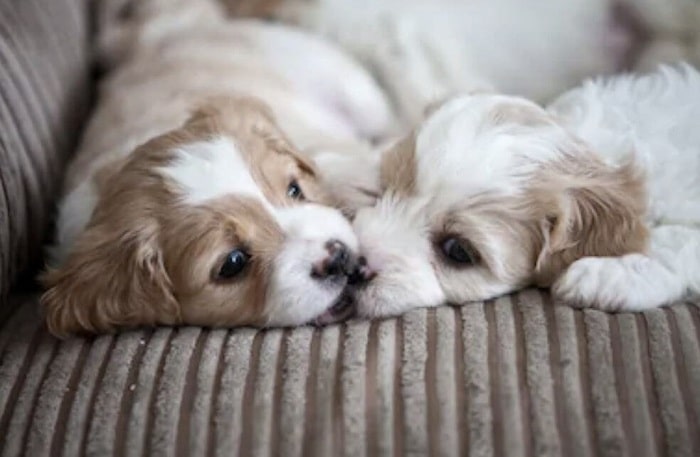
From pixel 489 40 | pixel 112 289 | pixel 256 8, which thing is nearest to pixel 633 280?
pixel 112 289

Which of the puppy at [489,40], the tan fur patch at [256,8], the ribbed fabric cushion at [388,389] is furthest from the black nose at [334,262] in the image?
the tan fur patch at [256,8]

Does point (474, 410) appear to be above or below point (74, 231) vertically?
above

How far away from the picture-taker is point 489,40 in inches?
100.0

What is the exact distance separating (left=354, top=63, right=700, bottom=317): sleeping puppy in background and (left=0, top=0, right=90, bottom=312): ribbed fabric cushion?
0.62 meters

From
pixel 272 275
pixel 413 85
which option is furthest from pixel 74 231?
pixel 413 85

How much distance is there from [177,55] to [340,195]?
28.8 inches

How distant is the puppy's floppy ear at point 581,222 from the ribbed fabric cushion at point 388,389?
0.10 metres

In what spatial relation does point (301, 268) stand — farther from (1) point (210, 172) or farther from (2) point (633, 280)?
Result: (2) point (633, 280)

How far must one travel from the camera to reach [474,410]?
1365mm

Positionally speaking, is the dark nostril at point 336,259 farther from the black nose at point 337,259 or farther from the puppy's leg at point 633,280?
the puppy's leg at point 633,280

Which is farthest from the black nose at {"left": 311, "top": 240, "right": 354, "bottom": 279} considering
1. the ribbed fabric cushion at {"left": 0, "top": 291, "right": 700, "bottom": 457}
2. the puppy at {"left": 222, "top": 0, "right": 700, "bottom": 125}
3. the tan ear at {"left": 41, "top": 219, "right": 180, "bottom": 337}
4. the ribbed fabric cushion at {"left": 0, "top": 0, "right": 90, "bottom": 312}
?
the puppy at {"left": 222, "top": 0, "right": 700, "bottom": 125}

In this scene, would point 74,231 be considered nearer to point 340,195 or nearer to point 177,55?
point 340,195

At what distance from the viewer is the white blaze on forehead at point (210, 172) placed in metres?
1.64

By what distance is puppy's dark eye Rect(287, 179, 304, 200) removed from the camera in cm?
179
